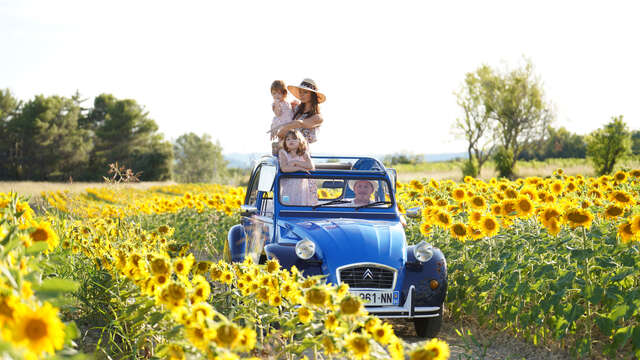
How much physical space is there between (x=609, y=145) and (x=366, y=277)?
21.1m

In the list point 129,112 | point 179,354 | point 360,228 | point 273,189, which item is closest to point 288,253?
point 360,228

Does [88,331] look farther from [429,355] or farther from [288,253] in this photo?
[429,355]

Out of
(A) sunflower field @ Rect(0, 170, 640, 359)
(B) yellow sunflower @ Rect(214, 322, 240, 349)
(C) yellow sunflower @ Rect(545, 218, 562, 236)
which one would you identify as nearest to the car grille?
(A) sunflower field @ Rect(0, 170, 640, 359)

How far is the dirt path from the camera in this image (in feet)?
12.3

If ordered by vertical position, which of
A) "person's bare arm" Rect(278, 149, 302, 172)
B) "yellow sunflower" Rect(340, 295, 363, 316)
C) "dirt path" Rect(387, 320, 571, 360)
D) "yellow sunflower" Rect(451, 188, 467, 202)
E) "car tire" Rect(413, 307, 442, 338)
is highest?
"person's bare arm" Rect(278, 149, 302, 172)

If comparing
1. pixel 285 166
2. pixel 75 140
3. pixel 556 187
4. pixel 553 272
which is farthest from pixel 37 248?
pixel 75 140

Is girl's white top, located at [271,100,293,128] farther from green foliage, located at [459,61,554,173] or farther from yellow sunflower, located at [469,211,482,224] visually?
green foliage, located at [459,61,554,173]

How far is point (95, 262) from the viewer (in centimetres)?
391

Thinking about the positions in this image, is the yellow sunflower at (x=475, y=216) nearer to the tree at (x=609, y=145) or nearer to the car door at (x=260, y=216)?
the car door at (x=260, y=216)

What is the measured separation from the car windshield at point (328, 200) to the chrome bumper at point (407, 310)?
1192 millimetres

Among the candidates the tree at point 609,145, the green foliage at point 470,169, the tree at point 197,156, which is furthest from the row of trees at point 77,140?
the tree at point 609,145

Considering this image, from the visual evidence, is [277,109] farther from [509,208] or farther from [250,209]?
[509,208]

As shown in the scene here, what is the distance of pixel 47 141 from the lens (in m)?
38.4

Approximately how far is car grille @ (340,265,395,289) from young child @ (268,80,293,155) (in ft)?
5.92
